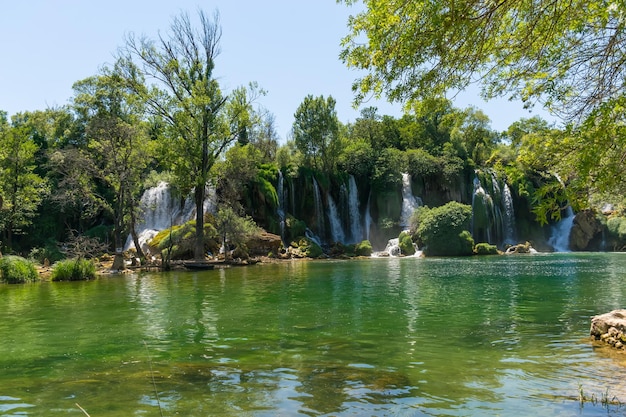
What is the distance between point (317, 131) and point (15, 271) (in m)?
36.7

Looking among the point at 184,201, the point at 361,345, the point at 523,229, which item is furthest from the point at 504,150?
the point at 361,345

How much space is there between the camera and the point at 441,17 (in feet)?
18.2

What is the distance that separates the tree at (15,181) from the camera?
3581 centimetres

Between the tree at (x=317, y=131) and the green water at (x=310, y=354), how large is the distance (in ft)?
127

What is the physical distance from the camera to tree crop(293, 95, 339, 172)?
55.1m

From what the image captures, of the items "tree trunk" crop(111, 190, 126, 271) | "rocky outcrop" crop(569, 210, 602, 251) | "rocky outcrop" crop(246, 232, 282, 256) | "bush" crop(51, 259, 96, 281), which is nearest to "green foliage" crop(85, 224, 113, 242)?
"tree trunk" crop(111, 190, 126, 271)

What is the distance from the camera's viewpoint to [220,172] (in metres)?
36.5

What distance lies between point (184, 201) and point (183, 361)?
3510cm

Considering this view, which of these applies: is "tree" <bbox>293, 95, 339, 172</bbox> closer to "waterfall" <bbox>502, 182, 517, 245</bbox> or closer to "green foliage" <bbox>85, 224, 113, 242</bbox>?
"waterfall" <bbox>502, 182, 517, 245</bbox>

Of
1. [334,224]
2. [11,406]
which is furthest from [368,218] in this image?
[11,406]

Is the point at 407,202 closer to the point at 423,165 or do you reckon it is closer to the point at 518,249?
the point at 423,165

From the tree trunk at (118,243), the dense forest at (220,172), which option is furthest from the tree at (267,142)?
the tree trunk at (118,243)

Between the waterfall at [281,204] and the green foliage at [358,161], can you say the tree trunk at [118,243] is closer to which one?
the waterfall at [281,204]

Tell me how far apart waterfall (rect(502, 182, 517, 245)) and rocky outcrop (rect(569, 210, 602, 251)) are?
5791 millimetres
